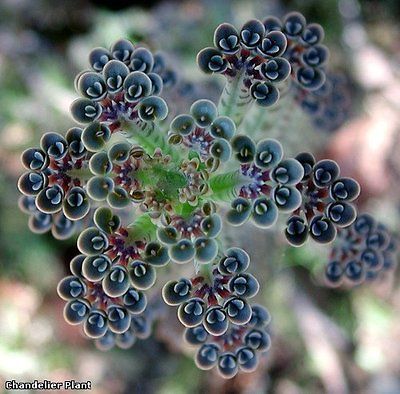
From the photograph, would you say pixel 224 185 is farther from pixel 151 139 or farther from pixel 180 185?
pixel 151 139

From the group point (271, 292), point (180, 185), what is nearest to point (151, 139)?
point (180, 185)

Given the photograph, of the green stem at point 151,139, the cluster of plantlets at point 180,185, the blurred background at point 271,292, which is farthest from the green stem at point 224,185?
the blurred background at point 271,292

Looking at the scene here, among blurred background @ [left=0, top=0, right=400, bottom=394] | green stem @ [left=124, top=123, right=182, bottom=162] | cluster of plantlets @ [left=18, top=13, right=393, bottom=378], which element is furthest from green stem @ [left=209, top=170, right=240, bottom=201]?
blurred background @ [left=0, top=0, right=400, bottom=394]

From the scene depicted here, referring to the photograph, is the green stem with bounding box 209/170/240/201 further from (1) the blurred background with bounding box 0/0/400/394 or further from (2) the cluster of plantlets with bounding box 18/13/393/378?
(1) the blurred background with bounding box 0/0/400/394

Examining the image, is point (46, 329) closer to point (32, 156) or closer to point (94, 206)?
point (94, 206)

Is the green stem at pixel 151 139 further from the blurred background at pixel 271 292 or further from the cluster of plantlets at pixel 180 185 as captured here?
the blurred background at pixel 271 292

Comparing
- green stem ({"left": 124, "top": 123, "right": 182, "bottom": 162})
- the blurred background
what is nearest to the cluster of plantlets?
green stem ({"left": 124, "top": 123, "right": 182, "bottom": 162})

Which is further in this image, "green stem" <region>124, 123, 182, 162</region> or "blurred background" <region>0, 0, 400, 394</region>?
"blurred background" <region>0, 0, 400, 394</region>
